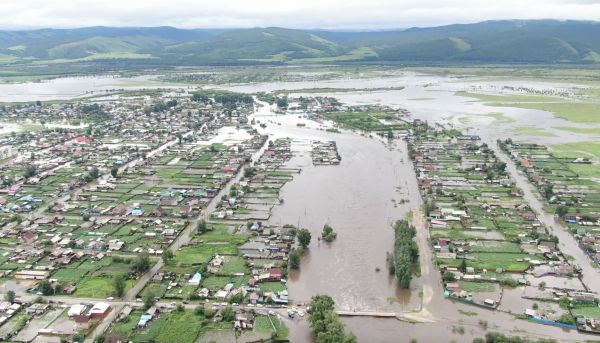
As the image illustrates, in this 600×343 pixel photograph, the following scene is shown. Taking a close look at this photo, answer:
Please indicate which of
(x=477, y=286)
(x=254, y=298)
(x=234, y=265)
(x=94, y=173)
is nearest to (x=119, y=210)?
(x=94, y=173)

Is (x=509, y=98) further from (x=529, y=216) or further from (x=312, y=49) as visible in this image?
(x=312, y=49)

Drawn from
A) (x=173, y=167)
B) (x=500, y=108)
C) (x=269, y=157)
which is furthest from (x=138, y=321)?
(x=500, y=108)

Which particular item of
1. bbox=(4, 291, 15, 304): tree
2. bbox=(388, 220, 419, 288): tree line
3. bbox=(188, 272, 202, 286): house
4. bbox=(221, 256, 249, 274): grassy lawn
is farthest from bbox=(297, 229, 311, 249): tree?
bbox=(4, 291, 15, 304): tree

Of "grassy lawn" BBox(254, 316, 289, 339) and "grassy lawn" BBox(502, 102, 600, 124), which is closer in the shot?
"grassy lawn" BBox(254, 316, 289, 339)

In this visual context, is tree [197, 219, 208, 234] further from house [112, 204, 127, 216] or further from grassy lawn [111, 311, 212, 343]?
grassy lawn [111, 311, 212, 343]

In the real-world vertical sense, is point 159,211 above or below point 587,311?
above

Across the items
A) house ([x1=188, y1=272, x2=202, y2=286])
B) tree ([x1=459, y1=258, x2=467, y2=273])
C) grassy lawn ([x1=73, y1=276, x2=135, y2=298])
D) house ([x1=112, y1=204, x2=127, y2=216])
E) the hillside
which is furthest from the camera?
the hillside
